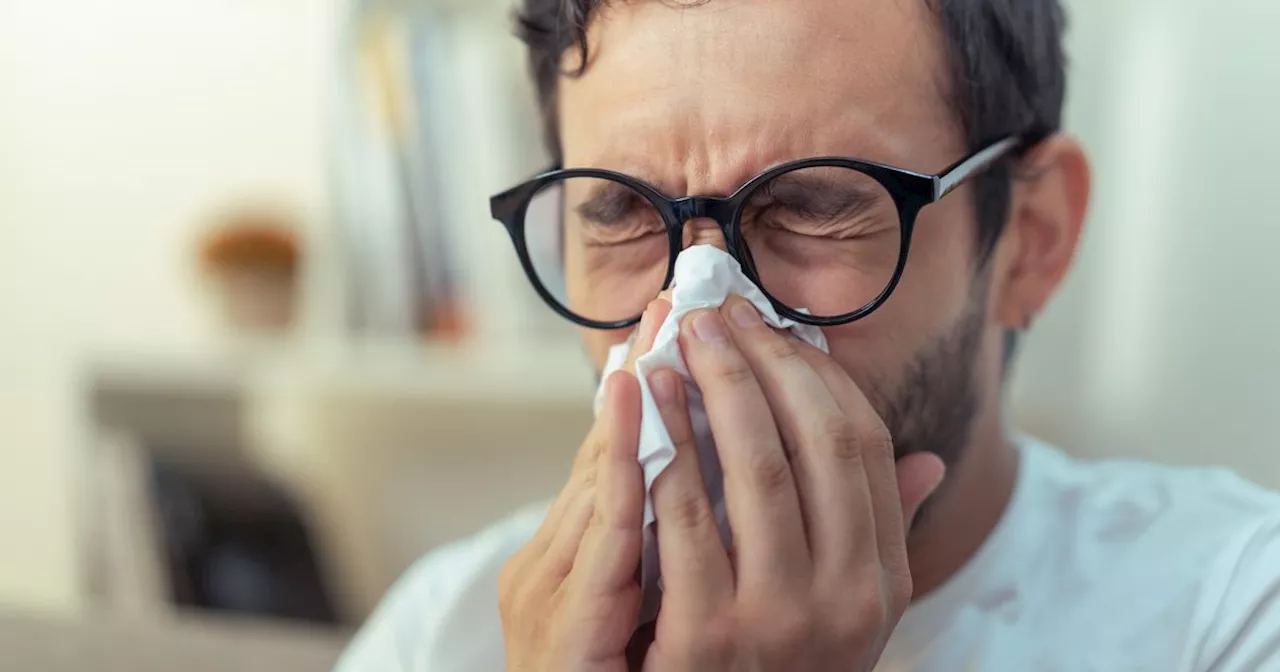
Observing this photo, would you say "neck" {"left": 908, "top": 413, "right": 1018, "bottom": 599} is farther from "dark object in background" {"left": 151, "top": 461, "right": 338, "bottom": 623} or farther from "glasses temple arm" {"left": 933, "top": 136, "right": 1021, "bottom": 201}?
"dark object in background" {"left": 151, "top": 461, "right": 338, "bottom": 623}

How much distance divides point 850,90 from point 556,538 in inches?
16.6

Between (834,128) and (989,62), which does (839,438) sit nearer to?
(834,128)

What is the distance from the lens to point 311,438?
6.96 ft

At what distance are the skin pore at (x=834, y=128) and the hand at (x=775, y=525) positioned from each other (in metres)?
0.10

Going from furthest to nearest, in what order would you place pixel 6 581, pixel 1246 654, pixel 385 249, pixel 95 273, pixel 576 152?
pixel 6 581, pixel 95 273, pixel 385 249, pixel 576 152, pixel 1246 654

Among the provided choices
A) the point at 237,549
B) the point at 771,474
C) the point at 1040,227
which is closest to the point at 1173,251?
the point at 1040,227

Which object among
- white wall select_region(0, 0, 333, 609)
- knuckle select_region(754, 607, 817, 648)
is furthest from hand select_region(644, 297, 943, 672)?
white wall select_region(0, 0, 333, 609)

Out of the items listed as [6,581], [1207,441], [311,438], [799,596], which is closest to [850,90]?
[799,596]

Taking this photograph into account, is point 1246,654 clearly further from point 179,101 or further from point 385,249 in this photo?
point 179,101

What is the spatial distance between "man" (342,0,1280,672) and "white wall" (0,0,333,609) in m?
1.22

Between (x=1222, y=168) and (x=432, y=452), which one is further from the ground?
(x=1222, y=168)

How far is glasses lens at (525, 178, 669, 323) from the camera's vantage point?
34.1 inches

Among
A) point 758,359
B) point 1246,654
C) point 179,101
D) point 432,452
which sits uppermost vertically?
point 179,101

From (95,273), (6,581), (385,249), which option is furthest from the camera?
(6,581)
